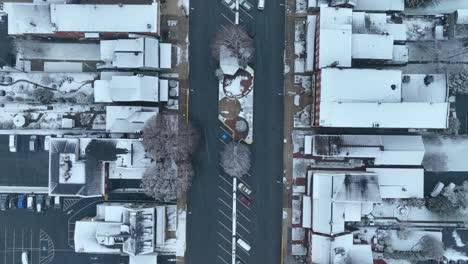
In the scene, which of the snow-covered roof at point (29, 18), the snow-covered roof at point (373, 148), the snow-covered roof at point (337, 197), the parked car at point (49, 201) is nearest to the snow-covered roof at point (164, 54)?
the snow-covered roof at point (29, 18)

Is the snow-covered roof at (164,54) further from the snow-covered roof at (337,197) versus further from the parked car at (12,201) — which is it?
the parked car at (12,201)

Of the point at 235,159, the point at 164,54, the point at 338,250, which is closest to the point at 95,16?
the point at 164,54

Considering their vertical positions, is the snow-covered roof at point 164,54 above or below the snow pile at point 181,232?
above

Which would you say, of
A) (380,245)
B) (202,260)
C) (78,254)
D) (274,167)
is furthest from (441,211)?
(78,254)

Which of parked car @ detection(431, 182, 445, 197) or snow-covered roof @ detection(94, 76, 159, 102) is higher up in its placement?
snow-covered roof @ detection(94, 76, 159, 102)

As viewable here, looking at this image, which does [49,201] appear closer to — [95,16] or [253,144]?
[95,16]

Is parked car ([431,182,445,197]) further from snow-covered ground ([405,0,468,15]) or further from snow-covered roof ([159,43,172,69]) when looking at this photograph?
snow-covered roof ([159,43,172,69])

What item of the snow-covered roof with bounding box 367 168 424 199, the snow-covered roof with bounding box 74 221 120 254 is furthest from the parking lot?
the snow-covered roof with bounding box 367 168 424 199
